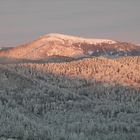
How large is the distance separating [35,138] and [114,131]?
65.3 feet

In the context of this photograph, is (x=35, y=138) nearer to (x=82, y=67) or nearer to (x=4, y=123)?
(x=4, y=123)

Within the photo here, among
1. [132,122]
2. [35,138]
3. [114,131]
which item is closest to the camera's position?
[35,138]

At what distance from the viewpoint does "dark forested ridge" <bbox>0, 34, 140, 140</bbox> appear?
49.4 m

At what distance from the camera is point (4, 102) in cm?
7375

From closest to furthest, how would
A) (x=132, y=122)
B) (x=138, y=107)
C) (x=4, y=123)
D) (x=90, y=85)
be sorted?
(x=4, y=123), (x=132, y=122), (x=138, y=107), (x=90, y=85)

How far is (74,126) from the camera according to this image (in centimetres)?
5862

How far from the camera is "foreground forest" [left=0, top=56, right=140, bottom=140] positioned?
49375 millimetres

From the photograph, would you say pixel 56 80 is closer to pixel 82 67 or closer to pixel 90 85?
pixel 90 85

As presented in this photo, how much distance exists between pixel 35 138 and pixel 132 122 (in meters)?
28.8

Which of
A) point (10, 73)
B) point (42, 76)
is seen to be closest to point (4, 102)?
point (10, 73)

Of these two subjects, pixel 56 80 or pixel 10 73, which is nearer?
pixel 10 73

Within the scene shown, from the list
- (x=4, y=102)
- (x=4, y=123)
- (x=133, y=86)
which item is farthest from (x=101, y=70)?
(x=4, y=123)

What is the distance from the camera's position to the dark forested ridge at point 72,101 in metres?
49.4

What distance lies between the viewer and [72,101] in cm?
9162
